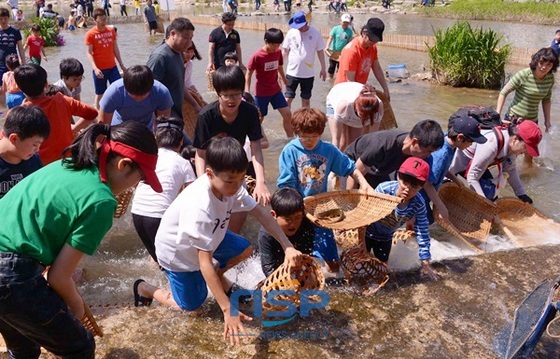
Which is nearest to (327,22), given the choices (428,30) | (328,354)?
(428,30)

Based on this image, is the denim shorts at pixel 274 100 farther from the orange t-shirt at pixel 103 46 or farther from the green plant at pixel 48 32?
the green plant at pixel 48 32

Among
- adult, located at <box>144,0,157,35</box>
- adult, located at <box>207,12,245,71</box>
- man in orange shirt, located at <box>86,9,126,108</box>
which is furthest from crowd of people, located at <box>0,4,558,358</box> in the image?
adult, located at <box>144,0,157,35</box>

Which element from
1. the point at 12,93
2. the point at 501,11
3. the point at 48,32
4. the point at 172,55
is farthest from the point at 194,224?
the point at 501,11

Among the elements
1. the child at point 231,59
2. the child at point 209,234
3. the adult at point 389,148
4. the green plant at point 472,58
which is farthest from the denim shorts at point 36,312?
the green plant at point 472,58

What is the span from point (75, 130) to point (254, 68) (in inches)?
106

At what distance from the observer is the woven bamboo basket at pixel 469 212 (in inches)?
186

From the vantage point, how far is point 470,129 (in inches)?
161

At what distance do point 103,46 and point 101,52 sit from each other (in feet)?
0.31

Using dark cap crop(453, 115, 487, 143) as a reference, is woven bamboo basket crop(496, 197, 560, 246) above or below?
below

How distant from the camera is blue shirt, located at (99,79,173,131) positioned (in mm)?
4391

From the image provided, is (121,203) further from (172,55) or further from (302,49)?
(302,49)

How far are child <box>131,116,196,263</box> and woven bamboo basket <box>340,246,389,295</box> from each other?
1295 millimetres

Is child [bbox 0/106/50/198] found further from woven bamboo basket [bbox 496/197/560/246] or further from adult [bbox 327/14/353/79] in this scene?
adult [bbox 327/14/353/79]

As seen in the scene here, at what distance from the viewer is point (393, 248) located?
4492mm
